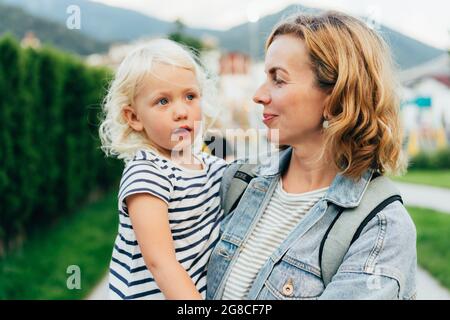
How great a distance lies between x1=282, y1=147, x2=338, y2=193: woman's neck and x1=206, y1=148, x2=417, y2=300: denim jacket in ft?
0.24

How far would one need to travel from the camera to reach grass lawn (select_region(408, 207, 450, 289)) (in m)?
5.35

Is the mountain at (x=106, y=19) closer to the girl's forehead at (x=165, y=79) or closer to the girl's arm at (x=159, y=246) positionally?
the girl's forehead at (x=165, y=79)

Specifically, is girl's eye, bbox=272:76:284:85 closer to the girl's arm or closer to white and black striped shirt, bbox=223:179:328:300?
white and black striped shirt, bbox=223:179:328:300

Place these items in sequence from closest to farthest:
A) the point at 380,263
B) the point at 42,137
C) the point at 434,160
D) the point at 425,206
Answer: the point at 380,263 < the point at 42,137 < the point at 425,206 < the point at 434,160

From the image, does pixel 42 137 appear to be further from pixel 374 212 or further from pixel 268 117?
pixel 374 212

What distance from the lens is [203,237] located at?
5.97 feet

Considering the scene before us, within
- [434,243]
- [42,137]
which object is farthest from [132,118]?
[434,243]

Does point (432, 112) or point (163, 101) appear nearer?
point (163, 101)

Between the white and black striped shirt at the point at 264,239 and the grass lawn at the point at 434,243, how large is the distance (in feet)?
12.0

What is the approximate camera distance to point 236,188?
75.1 inches

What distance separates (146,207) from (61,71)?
5809 mm

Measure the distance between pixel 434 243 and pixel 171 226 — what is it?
533cm

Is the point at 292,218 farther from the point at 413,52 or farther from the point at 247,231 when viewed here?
the point at 413,52
